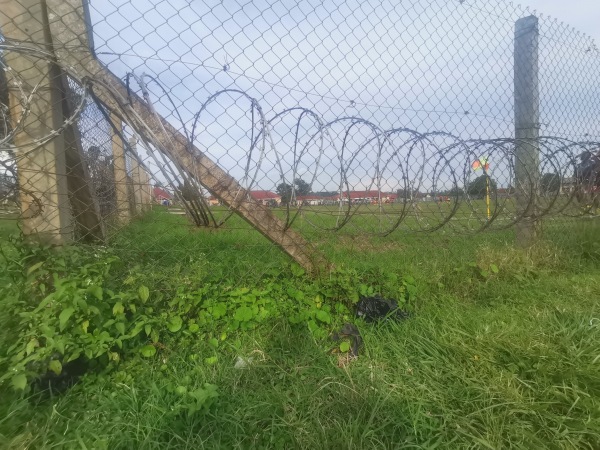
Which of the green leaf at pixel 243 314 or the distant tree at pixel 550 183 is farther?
the distant tree at pixel 550 183

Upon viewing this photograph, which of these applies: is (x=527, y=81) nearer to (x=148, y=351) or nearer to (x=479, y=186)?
(x=479, y=186)

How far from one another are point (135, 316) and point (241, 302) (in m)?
0.58

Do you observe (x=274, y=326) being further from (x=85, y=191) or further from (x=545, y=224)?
(x=545, y=224)

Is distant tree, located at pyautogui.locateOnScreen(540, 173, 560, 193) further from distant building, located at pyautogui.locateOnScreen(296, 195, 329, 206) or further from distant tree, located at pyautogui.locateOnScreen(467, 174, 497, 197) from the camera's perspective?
distant building, located at pyautogui.locateOnScreen(296, 195, 329, 206)

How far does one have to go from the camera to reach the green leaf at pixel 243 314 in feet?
7.09

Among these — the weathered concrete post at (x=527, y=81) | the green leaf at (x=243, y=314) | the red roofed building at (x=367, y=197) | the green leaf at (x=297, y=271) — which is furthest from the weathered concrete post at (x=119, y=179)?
the weathered concrete post at (x=527, y=81)

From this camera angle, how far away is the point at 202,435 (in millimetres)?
1502

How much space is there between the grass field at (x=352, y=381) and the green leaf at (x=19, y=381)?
10cm

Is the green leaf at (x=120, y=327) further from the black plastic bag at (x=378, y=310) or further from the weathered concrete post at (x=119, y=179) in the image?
the black plastic bag at (x=378, y=310)

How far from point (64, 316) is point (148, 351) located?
0.42 metres

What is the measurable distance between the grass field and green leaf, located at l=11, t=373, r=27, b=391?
0.31 feet

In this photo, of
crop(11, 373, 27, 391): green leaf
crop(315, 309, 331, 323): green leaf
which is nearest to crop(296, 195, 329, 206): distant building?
crop(315, 309, 331, 323): green leaf

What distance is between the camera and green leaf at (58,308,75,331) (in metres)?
1.65

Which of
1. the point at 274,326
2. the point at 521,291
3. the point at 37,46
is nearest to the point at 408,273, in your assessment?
the point at 521,291
